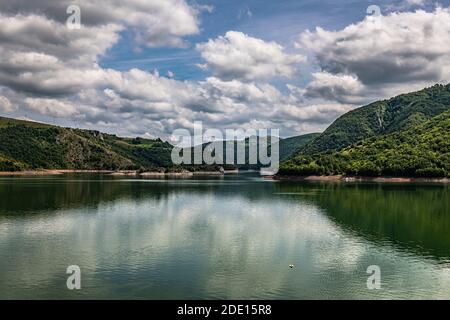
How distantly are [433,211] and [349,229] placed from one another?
3337cm

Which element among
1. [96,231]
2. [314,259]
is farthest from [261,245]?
[96,231]

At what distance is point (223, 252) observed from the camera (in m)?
54.2

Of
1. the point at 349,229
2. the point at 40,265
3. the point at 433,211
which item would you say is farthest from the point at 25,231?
the point at 433,211

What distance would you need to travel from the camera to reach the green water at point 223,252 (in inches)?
1542

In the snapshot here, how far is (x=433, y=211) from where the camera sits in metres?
96.1

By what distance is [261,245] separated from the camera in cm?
5931

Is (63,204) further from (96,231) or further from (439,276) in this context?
(439,276)

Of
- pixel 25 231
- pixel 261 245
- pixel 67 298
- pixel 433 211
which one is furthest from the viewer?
pixel 433 211

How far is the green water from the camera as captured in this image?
1542 inches
